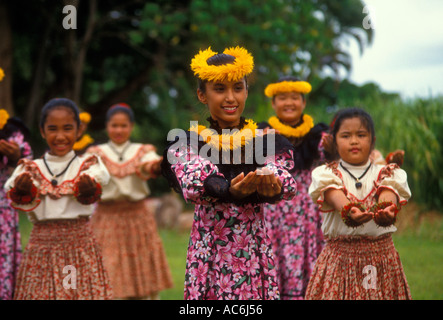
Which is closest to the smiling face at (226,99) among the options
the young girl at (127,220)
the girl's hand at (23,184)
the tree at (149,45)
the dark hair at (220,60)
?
the dark hair at (220,60)

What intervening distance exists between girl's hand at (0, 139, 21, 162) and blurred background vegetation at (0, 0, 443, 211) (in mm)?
4797

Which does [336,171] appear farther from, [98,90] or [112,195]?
[98,90]

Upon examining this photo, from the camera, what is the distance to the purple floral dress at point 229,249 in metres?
3.19

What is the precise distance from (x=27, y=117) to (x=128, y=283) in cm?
779

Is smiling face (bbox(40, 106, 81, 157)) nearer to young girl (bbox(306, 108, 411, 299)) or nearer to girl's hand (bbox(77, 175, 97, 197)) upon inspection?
girl's hand (bbox(77, 175, 97, 197))

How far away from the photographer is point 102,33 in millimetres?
13539

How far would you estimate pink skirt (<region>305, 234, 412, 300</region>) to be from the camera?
3.90 metres

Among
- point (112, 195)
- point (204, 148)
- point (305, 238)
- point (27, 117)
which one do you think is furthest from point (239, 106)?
point (27, 117)

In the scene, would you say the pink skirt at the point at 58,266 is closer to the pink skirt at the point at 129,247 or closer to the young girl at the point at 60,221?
the young girl at the point at 60,221

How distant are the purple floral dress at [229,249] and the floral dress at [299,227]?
194 centimetres

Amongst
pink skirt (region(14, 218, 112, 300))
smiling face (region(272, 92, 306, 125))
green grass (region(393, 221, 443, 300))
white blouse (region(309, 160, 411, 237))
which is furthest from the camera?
green grass (region(393, 221, 443, 300))

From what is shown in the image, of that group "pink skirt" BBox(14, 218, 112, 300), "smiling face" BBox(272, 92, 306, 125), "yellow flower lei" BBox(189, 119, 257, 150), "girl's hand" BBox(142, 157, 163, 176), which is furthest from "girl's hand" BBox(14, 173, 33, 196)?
"smiling face" BBox(272, 92, 306, 125)

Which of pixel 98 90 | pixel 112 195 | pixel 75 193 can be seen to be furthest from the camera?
pixel 98 90
